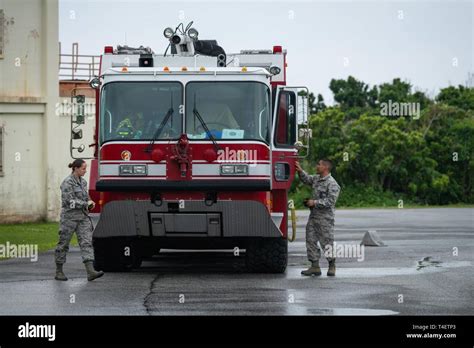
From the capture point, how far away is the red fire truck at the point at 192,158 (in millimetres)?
17766

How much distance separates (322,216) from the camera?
1833 cm

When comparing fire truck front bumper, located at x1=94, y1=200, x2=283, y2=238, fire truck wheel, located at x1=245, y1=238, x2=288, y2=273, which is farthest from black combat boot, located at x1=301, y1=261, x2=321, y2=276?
fire truck front bumper, located at x1=94, y1=200, x2=283, y2=238

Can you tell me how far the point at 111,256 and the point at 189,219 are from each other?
6.13ft

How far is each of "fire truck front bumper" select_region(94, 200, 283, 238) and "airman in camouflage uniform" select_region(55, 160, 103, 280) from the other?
0.33 m

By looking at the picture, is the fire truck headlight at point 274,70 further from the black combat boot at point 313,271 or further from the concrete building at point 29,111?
the concrete building at point 29,111

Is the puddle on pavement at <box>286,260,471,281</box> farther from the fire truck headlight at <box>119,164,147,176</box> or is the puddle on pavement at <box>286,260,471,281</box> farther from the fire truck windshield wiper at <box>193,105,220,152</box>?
the fire truck headlight at <box>119,164,147,176</box>

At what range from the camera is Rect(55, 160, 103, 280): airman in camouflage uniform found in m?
17.6

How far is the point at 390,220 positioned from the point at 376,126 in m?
22.4

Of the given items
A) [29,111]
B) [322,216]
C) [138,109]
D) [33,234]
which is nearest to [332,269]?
[322,216]

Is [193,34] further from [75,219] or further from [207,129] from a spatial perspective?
[75,219]

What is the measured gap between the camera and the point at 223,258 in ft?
74.8

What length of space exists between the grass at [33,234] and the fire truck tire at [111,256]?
3598mm
